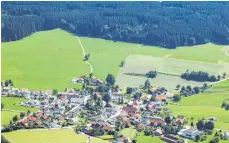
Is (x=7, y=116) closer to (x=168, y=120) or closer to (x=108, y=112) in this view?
(x=108, y=112)

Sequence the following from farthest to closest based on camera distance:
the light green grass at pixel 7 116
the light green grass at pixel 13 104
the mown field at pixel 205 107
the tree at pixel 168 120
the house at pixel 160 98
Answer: the house at pixel 160 98 → the light green grass at pixel 13 104 → the mown field at pixel 205 107 → the tree at pixel 168 120 → the light green grass at pixel 7 116

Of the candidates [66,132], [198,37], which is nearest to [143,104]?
[66,132]

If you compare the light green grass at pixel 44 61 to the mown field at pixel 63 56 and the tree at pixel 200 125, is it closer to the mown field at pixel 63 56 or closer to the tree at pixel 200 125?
the mown field at pixel 63 56

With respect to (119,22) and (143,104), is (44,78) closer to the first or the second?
(143,104)

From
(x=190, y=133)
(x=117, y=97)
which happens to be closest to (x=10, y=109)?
(x=117, y=97)

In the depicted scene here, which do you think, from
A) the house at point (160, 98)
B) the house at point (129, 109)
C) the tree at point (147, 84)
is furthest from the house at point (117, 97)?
the tree at point (147, 84)

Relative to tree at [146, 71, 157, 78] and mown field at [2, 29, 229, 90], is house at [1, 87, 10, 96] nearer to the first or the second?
mown field at [2, 29, 229, 90]
